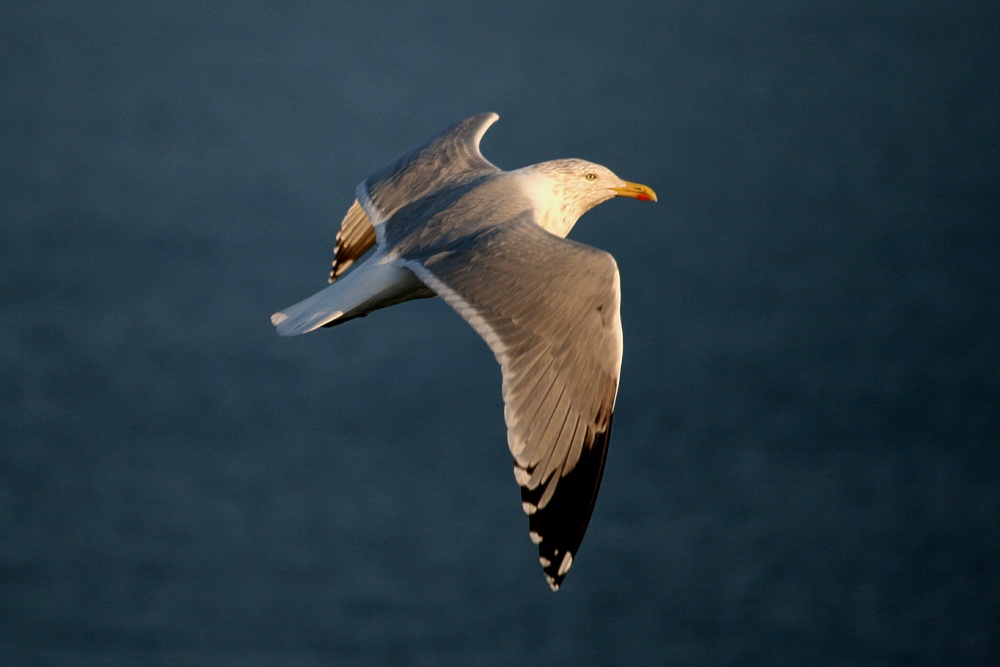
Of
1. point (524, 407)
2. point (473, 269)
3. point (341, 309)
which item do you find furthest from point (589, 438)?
point (341, 309)

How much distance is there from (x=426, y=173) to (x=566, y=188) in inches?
19.7

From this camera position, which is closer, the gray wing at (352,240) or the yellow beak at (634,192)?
the yellow beak at (634,192)

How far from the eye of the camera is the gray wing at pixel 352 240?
5.03m

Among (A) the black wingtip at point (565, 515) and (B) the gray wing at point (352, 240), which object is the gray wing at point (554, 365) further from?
(B) the gray wing at point (352, 240)

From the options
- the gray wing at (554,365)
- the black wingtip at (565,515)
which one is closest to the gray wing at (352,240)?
the gray wing at (554,365)

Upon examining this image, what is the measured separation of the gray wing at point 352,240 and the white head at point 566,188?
3.27 feet

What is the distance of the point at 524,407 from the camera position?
3.28m

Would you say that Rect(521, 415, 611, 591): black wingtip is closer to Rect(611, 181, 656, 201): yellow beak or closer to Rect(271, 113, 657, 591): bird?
Rect(271, 113, 657, 591): bird

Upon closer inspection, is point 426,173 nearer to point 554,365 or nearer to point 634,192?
point 634,192

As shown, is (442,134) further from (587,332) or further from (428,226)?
(587,332)

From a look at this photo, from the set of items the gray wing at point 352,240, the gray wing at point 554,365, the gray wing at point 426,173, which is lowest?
the gray wing at point 554,365

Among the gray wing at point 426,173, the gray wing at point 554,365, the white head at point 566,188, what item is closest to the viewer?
A: the gray wing at point 554,365

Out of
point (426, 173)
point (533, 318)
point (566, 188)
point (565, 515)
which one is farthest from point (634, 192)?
point (565, 515)

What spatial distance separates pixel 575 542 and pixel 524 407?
1.14 ft
